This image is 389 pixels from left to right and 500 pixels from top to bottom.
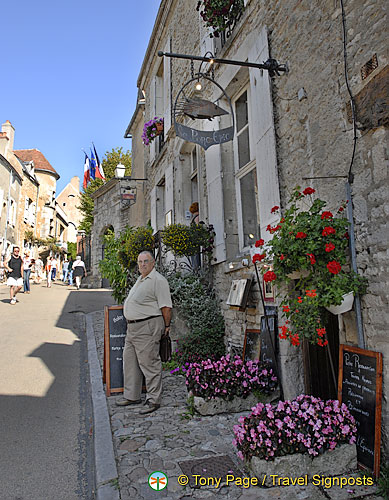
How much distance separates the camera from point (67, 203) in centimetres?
4559

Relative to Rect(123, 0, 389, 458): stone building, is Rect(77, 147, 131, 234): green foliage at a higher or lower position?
higher

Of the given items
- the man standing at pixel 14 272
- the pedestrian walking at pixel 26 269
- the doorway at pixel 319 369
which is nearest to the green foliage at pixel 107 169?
the pedestrian walking at pixel 26 269

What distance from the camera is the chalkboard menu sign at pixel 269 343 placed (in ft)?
12.3

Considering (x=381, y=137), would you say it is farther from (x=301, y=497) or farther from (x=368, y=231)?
(x=301, y=497)

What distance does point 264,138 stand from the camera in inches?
163

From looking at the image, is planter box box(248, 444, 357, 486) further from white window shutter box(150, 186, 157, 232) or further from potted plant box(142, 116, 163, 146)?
potted plant box(142, 116, 163, 146)

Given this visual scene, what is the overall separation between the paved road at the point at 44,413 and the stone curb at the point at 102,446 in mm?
127

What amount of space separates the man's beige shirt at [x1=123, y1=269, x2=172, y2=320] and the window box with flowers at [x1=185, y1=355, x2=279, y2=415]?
740mm

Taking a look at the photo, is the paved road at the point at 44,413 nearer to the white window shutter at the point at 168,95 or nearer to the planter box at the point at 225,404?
the planter box at the point at 225,404

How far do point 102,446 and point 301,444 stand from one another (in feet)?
4.95

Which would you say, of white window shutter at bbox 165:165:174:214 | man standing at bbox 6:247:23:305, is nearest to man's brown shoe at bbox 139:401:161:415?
white window shutter at bbox 165:165:174:214

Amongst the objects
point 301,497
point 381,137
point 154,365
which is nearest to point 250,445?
point 301,497

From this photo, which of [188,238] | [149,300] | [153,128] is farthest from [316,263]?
[153,128]

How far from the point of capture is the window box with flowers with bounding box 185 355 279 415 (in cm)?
359
